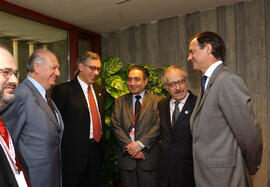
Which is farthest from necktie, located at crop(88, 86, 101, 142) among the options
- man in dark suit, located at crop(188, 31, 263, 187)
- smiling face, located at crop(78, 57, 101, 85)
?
man in dark suit, located at crop(188, 31, 263, 187)

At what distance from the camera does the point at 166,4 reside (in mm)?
3219

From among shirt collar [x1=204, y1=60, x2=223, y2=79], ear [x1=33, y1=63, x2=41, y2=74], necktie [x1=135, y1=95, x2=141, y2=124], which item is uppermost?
ear [x1=33, y1=63, x2=41, y2=74]

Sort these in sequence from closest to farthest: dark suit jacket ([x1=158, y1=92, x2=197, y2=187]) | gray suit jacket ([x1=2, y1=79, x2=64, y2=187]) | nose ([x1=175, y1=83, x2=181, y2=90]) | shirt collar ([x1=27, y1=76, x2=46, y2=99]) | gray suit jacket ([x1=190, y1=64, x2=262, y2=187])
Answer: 1. gray suit jacket ([x1=190, y1=64, x2=262, y2=187])
2. gray suit jacket ([x1=2, y1=79, x2=64, y2=187])
3. shirt collar ([x1=27, y1=76, x2=46, y2=99])
4. dark suit jacket ([x1=158, y1=92, x2=197, y2=187])
5. nose ([x1=175, y1=83, x2=181, y2=90])

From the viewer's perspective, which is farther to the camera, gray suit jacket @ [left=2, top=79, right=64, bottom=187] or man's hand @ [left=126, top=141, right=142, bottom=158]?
man's hand @ [left=126, top=141, right=142, bottom=158]

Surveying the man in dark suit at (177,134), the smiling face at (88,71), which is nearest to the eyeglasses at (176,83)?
the man in dark suit at (177,134)

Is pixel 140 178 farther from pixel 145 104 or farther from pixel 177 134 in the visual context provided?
pixel 145 104

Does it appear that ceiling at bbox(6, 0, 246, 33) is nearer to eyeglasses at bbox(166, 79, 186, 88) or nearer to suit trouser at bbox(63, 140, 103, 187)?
eyeglasses at bbox(166, 79, 186, 88)

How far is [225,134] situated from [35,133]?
1.47 meters

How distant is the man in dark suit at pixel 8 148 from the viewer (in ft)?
3.67

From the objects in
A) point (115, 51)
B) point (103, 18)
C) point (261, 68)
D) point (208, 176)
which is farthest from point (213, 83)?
point (115, 51)

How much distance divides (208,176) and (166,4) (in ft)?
7.85

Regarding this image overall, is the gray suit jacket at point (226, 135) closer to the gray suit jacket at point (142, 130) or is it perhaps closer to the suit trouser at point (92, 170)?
the gray suit jacket at point (142, 130)

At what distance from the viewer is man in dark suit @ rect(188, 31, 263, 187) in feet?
5.36

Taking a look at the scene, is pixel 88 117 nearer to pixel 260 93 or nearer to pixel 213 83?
pixel 213 83
